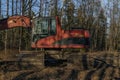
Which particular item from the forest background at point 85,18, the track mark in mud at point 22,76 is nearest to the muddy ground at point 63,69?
the track mark in mud at point 22,76

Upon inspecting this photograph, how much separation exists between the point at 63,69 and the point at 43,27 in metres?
3.72

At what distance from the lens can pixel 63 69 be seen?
18.2 m

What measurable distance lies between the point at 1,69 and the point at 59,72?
2.92 m

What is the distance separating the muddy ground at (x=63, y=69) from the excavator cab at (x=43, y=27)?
1.76m

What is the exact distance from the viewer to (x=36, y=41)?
21125mm

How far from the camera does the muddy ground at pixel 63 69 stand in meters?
16.3

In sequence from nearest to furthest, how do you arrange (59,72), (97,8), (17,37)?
(59,72)
(17,37)
(97,8)

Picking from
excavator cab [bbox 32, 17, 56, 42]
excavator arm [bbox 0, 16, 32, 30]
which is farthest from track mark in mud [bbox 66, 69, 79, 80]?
excavator cab [bbox 32, 17, 56, 42]

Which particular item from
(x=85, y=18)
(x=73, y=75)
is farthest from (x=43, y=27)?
(x=85, y=18)

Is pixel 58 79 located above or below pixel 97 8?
below

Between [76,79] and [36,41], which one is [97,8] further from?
[76,79]

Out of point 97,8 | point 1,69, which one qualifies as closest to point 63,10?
point 97,8

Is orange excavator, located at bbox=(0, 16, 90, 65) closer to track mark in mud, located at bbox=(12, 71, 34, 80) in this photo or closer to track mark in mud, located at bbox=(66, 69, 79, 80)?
track mark in mud, located at bbox=(66, 69, 79, 80)

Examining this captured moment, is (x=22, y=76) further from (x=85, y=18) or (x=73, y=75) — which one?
(x=85, y=18)
